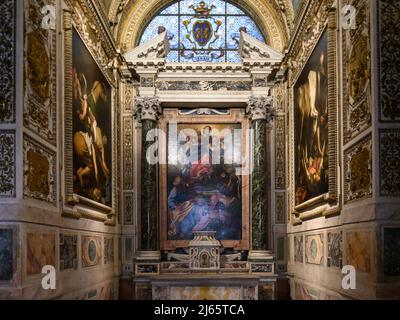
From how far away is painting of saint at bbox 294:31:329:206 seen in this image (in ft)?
44.0

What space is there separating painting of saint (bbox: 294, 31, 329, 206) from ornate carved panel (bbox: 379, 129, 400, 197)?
333 cm

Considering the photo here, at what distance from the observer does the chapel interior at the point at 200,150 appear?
31.7ft

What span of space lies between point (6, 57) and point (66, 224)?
3.96m

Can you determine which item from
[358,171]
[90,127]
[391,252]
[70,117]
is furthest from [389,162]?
[90,127]

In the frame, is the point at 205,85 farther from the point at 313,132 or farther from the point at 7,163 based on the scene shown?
the point at 7,163

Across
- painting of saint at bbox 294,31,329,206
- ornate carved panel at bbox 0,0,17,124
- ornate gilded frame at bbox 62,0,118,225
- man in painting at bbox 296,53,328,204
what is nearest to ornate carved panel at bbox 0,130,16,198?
ornate carved panel at bbox 0,0,17,124

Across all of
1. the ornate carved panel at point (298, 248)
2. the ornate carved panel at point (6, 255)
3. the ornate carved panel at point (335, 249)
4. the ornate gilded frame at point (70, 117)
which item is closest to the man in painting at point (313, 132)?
the ornate carved panel at point (298, 248)

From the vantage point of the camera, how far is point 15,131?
31.1ft

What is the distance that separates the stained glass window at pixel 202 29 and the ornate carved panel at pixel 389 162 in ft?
36.8

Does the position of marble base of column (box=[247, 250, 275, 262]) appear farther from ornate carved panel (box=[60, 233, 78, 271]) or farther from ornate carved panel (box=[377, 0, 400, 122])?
ornate carved panel (box=[377, 0, 400, 122])

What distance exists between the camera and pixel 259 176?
60.8ft

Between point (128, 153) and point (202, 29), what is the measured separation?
4.82 m

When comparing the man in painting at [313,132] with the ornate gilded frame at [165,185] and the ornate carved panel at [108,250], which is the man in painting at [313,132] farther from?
the ornate carved panel at [108,250]
